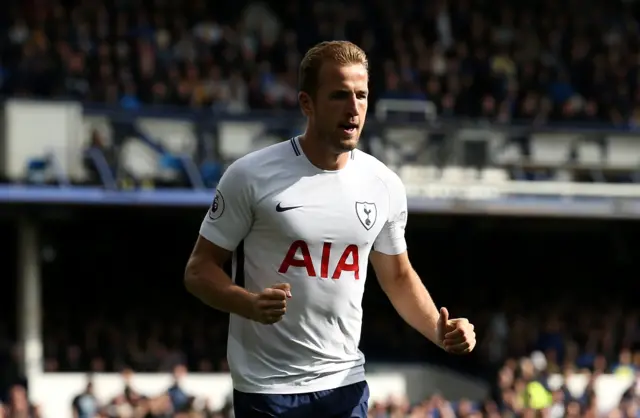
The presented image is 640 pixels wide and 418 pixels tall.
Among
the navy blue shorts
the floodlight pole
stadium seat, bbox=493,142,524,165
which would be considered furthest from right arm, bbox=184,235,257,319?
stadium seat, bbox=493,142,524,165

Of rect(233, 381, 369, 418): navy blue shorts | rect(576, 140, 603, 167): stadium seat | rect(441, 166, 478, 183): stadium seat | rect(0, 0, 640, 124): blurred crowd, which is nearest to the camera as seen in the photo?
rect(233, 381, 369, 418): navy blue shorts

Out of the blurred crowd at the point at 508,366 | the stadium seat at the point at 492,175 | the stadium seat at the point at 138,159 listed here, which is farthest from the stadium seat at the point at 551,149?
the stadium seat at the point at 138,159

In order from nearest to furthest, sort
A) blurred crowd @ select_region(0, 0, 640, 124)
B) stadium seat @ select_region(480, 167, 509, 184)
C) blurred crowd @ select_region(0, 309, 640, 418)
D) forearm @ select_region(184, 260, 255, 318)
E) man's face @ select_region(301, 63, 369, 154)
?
1. forearm @ select_region(184, 260, 255, 318)
2. man's face @ select_region(301, 63, 369, 154)
3. blurred crowd @ select_region(0, 309, 640, 418)
4. blurred crowd @ select_region(0, 0, 640, 124)
5. stadium seat @ select_region(480, 167, 509, 184)

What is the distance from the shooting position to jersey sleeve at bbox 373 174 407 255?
5191 mm

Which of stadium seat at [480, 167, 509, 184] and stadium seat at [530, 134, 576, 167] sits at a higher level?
stadium seat at [530, 134, 576, 167]

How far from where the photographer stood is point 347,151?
4.99 m

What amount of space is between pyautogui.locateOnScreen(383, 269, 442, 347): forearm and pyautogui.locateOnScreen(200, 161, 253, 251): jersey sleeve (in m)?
0.66

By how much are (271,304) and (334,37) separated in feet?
55.6

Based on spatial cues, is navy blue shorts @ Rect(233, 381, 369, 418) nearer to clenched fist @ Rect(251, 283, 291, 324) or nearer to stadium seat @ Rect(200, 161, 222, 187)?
clenched fist @ Rect(251, 283, 291, 324)

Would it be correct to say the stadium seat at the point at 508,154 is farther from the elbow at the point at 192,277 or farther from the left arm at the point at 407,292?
the elbow at the point at 192,277

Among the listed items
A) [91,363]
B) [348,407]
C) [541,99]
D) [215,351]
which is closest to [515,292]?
[541,99]

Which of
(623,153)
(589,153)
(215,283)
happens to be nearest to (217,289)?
(215,283)

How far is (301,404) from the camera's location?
5008 mm

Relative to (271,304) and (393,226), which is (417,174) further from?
(271,304)
